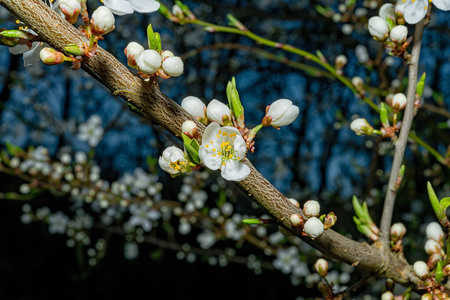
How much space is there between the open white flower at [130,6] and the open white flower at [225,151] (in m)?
0.23

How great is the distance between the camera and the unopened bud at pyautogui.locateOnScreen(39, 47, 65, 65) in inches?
23.0

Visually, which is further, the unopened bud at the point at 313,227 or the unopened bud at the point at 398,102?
the unopened bud at the point at 398,102

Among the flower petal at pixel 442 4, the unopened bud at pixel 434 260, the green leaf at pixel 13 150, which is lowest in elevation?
the green leaf at pixel 13 150

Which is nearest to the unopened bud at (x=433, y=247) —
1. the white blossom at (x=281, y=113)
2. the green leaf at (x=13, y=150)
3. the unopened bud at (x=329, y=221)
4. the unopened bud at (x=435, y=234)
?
the unopened bud at (x=435, y=234)

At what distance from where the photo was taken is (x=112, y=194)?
8.10ft

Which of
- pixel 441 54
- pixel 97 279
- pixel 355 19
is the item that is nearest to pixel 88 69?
pixel 355 19

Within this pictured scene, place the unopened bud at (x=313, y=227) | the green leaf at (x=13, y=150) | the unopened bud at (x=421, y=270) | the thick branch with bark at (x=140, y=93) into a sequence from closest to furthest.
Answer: the thick branch with bark at (x=140, y=93) < the unopened bud at (x=313, y=227) < the unopened bud at (x=421, y=270) < the green leaf at (x=13, y=150)

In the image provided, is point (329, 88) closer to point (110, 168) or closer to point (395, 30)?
point (110, 168)

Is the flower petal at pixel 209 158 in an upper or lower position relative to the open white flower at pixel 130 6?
lower

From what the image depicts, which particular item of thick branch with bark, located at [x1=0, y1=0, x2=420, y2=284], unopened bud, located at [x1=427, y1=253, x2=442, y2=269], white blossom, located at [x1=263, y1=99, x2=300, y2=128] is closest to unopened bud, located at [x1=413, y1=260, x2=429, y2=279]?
unopened bud, located at [x1=427, y1=253, x2=442, y2=269]

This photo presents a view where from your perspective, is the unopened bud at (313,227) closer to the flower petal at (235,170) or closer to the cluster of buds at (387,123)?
the flower petal at (235,170)

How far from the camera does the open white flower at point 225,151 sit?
0.64 meters

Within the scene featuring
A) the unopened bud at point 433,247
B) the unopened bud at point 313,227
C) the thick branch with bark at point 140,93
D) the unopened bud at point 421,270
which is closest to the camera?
the thick branch with bark at point 140,93

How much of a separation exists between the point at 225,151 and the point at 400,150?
42cm
